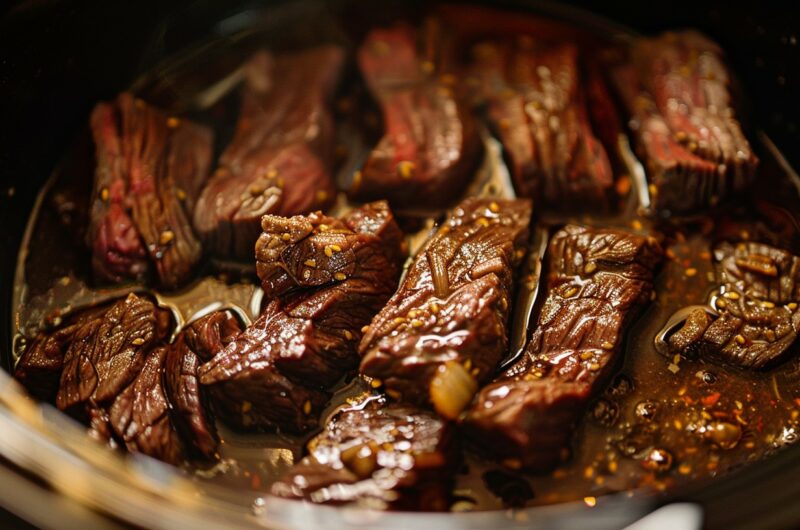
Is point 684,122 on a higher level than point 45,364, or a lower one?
higher

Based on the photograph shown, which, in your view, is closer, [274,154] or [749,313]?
[749,313]

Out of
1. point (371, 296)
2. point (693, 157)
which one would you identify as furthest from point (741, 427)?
point (371, 296)

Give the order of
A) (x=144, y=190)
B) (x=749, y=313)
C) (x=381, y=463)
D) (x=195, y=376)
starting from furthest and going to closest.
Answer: (x=144, y=190) < (x=749, y=313) < (x=195, y=376) < (x=381, y=463)

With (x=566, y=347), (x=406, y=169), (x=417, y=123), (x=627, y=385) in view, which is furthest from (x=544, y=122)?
(x=627, y=385)

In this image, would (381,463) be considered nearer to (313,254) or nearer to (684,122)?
(313,254)

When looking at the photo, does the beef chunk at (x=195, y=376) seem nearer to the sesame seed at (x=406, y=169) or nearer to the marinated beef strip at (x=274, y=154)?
the marinated beef strip at (x=274, y=154)

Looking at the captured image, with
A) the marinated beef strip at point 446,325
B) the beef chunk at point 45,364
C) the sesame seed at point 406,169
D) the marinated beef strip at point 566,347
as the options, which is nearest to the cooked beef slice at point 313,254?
the marinated beef strip at point 446,325
